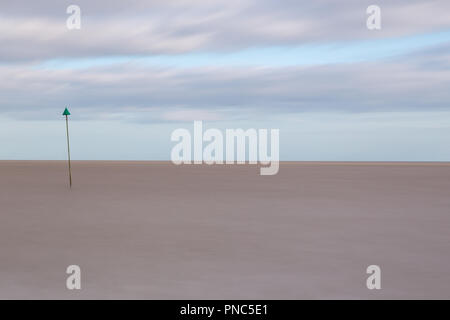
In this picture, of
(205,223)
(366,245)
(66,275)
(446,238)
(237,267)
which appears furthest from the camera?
(205,223)

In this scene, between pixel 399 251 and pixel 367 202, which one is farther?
pixel 367 202

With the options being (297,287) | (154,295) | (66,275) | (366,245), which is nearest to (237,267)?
(297,287)

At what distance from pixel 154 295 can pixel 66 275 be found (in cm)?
173

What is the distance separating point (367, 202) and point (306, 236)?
7.75 meters

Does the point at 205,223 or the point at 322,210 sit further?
the point at 322,210

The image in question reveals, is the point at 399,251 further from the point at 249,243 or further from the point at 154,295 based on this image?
the point at 154,295

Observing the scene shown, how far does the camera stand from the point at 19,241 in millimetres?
10094

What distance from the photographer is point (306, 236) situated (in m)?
10.8

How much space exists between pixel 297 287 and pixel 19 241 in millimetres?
6267

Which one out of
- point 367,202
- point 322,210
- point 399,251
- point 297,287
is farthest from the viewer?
point 367,202

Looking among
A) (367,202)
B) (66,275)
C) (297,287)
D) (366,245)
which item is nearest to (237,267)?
(297,287)
